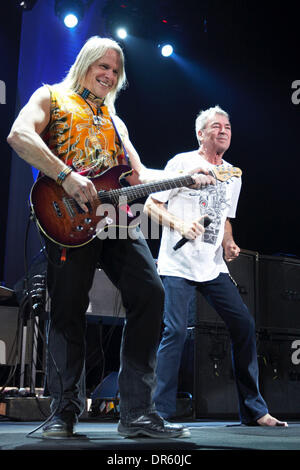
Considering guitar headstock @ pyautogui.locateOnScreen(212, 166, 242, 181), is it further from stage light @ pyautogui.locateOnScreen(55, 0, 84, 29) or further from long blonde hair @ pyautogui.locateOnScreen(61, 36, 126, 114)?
stage light @ pyautogui.locateOnScreen(55, 0, 84, 29)

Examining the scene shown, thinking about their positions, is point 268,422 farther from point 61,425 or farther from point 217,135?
point 217,135

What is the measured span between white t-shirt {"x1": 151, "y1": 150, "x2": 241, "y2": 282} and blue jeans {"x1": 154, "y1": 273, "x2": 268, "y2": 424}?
72mm

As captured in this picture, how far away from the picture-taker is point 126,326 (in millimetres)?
2334

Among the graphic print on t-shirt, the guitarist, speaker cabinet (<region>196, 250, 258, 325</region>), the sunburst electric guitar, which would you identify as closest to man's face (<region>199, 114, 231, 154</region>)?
the graphic print on t-shirt

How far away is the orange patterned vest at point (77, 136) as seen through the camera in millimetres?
2355

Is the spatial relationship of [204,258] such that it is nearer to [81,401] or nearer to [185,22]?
[81,401]

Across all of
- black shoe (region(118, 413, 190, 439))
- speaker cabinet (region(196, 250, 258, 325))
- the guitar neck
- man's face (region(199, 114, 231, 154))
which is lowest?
black shoe (region(118, 413, 190, 439))

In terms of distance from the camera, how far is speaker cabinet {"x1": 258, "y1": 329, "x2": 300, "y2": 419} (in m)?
4.68

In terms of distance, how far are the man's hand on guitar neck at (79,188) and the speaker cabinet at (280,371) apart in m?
3.00

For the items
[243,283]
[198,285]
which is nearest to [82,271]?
[198,285]

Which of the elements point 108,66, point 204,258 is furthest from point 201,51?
point 108,66

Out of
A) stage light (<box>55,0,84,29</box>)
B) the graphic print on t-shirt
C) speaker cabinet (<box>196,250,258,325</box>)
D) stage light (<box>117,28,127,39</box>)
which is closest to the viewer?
the graphic print on t-shirt

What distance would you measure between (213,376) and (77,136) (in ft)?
8.81

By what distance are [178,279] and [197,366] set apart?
1.16m
